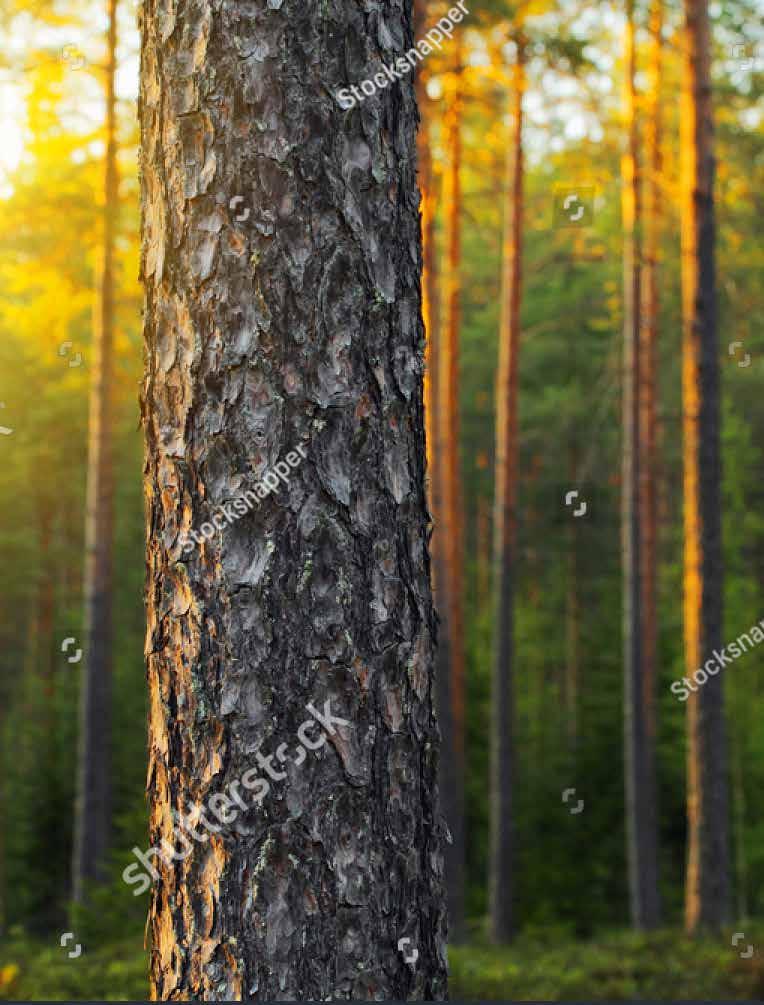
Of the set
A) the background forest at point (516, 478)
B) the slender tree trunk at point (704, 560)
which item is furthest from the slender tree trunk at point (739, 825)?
the slender tree trunk at point (704, 560)

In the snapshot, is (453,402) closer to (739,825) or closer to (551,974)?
(739,825)

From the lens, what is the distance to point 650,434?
17.6 meters

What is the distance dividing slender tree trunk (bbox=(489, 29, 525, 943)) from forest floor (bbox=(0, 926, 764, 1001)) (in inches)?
116

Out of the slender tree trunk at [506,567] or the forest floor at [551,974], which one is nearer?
the forest floor at [551,974]

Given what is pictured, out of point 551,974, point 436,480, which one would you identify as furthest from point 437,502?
point 551,974

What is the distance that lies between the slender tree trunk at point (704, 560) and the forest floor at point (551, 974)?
0.70 m

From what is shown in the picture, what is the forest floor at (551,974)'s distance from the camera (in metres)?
8.98

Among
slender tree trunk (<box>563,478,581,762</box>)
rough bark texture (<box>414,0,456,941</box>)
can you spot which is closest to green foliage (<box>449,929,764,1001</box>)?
rough bark texture (<box>414,0,456,941</box>)

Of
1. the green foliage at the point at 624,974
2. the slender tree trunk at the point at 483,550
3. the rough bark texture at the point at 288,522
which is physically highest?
the slender tree trunk at the point at 483,550

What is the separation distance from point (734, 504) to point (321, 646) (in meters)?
13.4

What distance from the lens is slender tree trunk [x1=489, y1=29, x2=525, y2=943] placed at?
14.3 metres

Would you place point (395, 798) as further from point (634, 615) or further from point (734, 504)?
point (734, 504)

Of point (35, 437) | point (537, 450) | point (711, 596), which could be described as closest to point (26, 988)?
point (711, 596)

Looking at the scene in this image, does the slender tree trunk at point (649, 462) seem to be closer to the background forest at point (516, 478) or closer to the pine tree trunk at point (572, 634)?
the background forest at point (516, 478)
